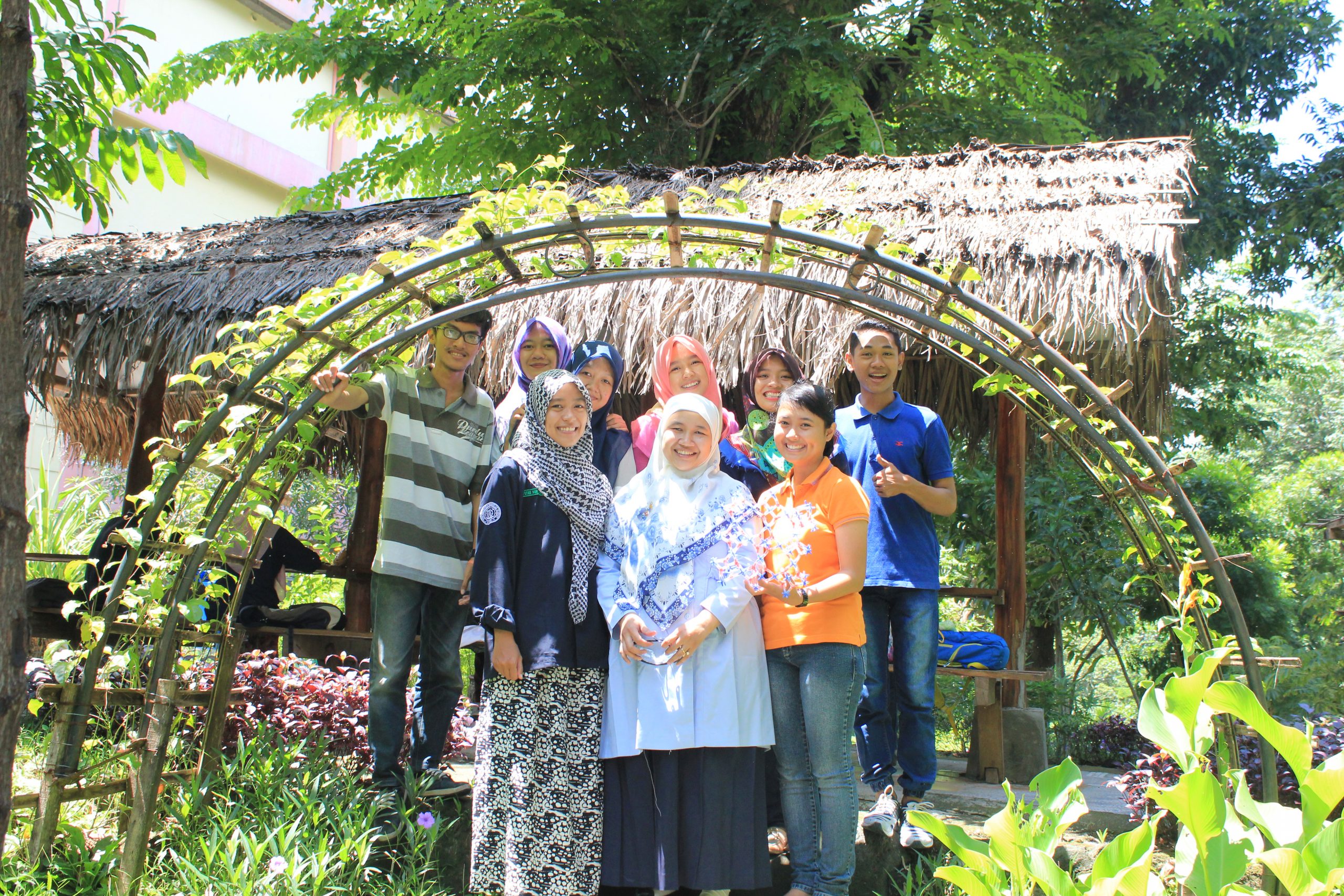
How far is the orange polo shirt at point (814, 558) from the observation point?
2738 millimetres

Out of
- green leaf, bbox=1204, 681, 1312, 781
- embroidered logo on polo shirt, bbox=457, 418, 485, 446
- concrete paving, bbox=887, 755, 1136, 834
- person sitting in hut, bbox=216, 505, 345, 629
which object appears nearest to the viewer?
green leaf, bbox=1204, 681, 1312, 781

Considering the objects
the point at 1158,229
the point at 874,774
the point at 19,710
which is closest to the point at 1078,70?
the point at 1158,229

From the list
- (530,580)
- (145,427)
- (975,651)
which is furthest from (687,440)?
(145,427)

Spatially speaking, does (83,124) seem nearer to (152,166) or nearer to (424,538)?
(152,166)

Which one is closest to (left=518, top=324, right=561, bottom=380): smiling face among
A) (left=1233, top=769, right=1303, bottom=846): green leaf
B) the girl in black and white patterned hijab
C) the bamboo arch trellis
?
the bamboo arch trellis

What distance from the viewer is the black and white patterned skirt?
2646 millimetres

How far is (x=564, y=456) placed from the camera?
2.91m

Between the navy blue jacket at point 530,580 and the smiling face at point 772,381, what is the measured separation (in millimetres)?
877

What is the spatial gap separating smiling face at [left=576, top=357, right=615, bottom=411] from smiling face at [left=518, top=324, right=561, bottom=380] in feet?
0.42

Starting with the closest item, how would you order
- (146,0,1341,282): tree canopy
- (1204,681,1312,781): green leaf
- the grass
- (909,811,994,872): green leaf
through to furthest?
(1204,681,1312,781): green leaf < (909,811,994,872): green leaf < the grass < (146,0,1341,282): tree canopy

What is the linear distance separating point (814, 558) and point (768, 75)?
20.7 feet

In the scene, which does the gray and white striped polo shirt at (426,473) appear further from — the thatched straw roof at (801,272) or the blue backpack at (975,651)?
the blue backpack at (975,651)

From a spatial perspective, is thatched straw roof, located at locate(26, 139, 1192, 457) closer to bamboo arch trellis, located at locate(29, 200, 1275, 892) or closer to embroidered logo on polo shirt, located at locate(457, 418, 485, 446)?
bamboo arch trellis, located at locate(29, 200, 1275, 892)

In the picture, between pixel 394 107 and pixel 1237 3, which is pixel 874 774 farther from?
pixel 1237 3
